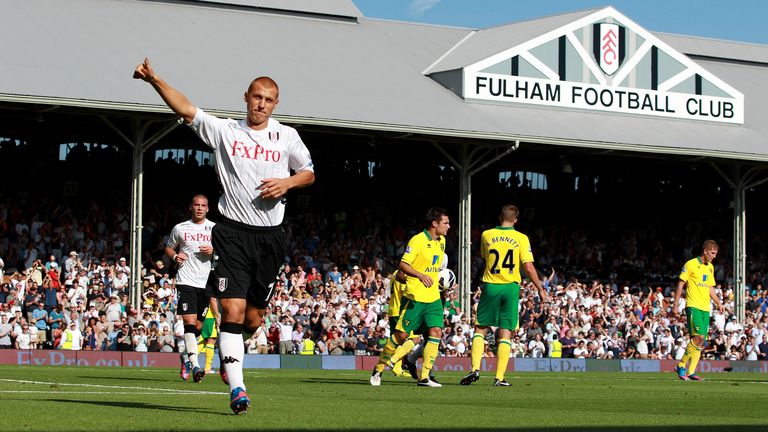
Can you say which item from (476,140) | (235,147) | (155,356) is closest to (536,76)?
(476,140)

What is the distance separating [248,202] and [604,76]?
100.0 ft

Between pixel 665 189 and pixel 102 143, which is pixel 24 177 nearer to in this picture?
pixel 102 143

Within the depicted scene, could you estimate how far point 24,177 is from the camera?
33188 millimetres

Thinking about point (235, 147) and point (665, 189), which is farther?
point (665, 189)

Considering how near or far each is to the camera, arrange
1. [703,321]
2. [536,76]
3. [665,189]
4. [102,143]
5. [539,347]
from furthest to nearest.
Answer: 1. [665,189]
2. [536,76]
3. [102,143]
4. [539,347]
5. [703,321]

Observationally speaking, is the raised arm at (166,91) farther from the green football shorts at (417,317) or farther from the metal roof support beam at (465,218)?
the metal roof support beam at (465,218)

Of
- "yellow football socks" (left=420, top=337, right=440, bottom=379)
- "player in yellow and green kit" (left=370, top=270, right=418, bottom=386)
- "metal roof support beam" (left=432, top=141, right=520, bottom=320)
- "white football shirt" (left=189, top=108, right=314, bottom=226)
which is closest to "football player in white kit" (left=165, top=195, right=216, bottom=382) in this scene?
"player in yellow and green kit" (left=370, top=270, right=418, bottom=386)

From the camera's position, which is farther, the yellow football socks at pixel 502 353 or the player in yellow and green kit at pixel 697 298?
the player in yellow and green kit at pixel 697 298

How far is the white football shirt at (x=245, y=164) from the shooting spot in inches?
369

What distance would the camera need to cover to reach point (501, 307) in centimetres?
1650

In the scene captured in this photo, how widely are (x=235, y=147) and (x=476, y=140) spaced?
82.4 ft

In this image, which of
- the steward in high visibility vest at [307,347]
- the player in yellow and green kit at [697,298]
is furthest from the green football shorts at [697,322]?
the steward in high visibility vest at [307,347]

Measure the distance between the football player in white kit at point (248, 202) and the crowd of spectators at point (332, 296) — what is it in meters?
18.3

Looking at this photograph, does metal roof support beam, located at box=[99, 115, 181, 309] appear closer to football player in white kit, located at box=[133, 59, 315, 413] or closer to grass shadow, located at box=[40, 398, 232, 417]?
grass shadow, located at box=[40, 398, 232, 417]
